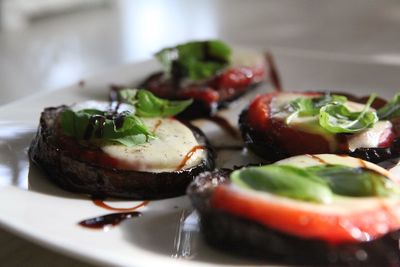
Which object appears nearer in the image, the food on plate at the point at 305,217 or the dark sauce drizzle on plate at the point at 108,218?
the food on plate at the point at 305,217

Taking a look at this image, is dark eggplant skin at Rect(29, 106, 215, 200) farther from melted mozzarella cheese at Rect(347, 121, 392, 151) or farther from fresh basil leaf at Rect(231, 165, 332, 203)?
melted mozzarella cheese at Rect(347, 121, 392, 151)

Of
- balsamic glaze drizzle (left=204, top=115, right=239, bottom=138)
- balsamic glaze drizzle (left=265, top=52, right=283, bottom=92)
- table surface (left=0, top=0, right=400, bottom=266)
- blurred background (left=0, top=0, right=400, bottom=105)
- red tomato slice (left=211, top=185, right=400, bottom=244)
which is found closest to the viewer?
red tomato slice (left=211, top=185, right=400, bottom=244)

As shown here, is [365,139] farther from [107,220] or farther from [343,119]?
[107,220]

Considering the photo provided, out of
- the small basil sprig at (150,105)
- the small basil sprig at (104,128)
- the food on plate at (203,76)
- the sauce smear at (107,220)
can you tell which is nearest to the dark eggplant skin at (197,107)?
the food on plate at (203,76)

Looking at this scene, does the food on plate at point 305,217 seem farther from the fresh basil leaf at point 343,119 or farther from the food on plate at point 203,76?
the food on plate at point 203,76

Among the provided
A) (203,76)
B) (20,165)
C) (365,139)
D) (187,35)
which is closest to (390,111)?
(365,139)

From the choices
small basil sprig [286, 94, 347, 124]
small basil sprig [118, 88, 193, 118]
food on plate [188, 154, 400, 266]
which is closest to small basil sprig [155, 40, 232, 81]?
small basil sprig [118, 88, 193, 118]

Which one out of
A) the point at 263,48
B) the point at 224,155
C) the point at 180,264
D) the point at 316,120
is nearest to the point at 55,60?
the point at 263,48
